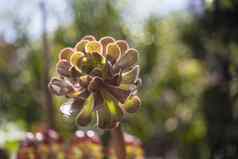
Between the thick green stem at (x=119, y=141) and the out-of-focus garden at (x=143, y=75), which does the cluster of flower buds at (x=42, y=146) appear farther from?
the thick green stem at (x=119, y=141)

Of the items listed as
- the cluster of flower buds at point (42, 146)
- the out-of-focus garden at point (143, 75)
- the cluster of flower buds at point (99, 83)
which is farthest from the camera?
the out-of-focus garden at point (143, 75)

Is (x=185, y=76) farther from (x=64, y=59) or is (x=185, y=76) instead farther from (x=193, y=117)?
(x=64, y=59)

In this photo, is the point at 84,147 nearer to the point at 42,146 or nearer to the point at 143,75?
the point at 42,146

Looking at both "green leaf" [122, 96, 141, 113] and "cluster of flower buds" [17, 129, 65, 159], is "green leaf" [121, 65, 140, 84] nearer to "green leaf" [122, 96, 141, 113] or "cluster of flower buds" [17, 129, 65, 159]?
"green leaf" [122, 96, 141, 113]

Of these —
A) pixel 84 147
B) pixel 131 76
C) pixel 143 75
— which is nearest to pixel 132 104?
pixel 131 76

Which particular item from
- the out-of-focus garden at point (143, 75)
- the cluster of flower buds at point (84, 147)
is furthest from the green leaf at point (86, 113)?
the out-of-focus garden at point (143, 75)

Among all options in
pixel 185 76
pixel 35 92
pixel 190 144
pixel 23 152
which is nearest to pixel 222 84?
pixel 190 144

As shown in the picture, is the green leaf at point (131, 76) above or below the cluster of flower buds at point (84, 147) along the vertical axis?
above
